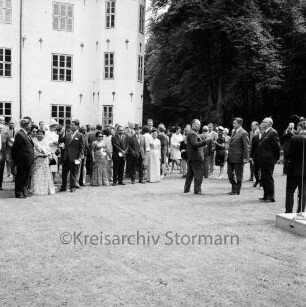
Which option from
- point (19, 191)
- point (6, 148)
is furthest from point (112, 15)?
point (19, 191)

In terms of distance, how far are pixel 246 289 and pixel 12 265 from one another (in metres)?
3.19

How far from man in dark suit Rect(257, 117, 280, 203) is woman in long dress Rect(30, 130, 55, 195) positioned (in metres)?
6.01

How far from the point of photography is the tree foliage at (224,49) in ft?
109

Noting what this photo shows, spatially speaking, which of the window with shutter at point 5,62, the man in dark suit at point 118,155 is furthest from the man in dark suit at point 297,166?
the window with shutter at point 5,62

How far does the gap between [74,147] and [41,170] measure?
1219 millimetres

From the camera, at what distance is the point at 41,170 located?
13.1 meters

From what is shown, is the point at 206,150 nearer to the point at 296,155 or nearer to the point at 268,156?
the point at 268,156

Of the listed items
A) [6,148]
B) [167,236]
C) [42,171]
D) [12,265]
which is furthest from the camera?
[6,148]

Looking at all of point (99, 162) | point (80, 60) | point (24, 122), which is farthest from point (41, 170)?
point (80, 60)

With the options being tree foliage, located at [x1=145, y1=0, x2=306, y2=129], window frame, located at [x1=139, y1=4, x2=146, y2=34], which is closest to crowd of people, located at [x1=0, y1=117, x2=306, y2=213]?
window frame, located at [x1=139, y1=4, x2=146, y2=34]

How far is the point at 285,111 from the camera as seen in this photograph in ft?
157

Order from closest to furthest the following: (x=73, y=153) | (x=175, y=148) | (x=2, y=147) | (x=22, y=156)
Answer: (x=22, y=156), (x=73, y=153), (x=2, y=147), (x=175, y=148)

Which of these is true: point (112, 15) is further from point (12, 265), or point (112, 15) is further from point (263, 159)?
point (12, 265)

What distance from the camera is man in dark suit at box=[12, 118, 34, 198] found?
488 inches
